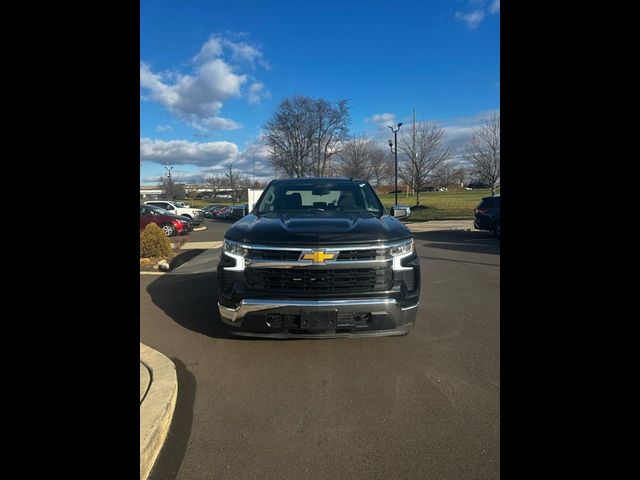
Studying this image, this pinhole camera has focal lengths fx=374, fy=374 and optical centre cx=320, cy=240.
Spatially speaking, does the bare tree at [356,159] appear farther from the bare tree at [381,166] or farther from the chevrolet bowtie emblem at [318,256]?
the chevrolet bowtie emblem at [318,256]

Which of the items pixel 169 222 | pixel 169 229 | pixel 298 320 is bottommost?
pixel 298 320

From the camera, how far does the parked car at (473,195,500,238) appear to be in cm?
1436

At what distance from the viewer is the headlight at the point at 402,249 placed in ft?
10.7

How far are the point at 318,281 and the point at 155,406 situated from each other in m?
1.48

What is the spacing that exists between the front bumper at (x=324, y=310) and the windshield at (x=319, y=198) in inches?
59.5

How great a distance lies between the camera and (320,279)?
123 inches

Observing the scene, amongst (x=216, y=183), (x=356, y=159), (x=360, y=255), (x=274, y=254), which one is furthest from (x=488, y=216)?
(x=216, y=183)

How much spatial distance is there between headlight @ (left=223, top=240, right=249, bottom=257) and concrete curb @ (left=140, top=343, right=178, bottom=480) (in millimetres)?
1120

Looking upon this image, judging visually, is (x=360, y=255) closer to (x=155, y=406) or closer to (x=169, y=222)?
(x=155, y=406)
